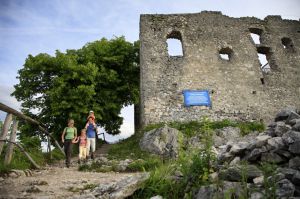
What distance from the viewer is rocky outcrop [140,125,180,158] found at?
13125 millimetres

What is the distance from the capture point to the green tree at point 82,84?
16312mm

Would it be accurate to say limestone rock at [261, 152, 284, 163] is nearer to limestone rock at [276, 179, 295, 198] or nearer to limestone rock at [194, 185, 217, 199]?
limestone rock at [276, 179, 295, 198]

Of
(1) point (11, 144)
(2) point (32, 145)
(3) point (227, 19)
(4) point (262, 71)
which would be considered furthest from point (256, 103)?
(1) point (11, 144)

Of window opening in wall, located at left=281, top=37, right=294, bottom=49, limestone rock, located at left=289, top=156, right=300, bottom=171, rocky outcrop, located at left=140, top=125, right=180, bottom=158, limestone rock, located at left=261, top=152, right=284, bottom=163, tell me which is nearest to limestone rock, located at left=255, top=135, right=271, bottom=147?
limestone rock, located at left=261, top=152, right=284, bottom=163

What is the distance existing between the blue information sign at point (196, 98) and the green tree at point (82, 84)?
13.6 ft

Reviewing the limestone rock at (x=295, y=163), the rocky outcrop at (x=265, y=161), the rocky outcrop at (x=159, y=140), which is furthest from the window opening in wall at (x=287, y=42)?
the limestone rock at (x=295, y=163)

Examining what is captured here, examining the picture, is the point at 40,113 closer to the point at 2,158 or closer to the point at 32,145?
the point at 32,145

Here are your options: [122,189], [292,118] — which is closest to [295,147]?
[292,118]

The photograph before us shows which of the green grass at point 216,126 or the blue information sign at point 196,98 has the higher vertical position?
the blue information sign at point 196,98

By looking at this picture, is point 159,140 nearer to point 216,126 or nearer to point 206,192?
point 216,126

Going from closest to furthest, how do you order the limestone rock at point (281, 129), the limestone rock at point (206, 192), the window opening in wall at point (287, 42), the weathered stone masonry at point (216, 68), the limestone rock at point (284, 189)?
the limestone rock at point (284, 189), the limestone rock at point (206, 192), the limestone rock at point (281, 129), the weathered stone masonry at point (216, 68), the window opening in wall at point (287, 42)

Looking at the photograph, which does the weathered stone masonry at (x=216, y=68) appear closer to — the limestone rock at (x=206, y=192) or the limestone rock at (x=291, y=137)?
the limestone rock at (x=291, y=137)

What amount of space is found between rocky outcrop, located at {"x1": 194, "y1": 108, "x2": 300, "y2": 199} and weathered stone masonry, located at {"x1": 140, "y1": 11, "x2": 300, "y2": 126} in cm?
1055

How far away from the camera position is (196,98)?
53.8 ft
